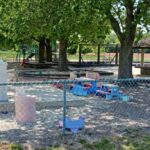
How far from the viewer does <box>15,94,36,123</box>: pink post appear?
10.5 metres

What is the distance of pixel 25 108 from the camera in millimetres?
10562

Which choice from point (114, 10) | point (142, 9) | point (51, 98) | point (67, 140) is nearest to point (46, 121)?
point (67, 140)

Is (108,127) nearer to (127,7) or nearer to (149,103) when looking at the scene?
(149,103)

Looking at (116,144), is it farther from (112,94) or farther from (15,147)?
(112,94)

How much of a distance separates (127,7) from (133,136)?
36.2 feet

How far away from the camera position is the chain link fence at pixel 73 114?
9270 millimetres

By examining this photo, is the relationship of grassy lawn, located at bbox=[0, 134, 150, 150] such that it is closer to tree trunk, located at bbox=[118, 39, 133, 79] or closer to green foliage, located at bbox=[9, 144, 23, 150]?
green foliage, located at bbox=[9, 144, 23, 150]

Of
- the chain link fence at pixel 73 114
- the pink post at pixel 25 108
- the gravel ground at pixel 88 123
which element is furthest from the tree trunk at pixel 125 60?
the pink post at pixel 25 108

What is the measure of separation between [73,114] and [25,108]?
192 cm

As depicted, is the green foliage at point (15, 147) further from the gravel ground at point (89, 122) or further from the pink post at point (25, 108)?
the pink post at point (25, 108)

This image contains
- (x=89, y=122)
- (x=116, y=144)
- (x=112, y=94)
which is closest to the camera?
(x=116, y=144)

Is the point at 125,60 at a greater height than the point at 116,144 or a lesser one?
greater

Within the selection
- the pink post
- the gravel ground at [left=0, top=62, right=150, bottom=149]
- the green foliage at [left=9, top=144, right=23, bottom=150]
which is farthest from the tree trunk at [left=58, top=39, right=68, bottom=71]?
the green foliage at [left=9, top=144, right=23, bottom=150]

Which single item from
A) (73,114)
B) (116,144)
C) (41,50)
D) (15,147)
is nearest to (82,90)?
(73,114)
